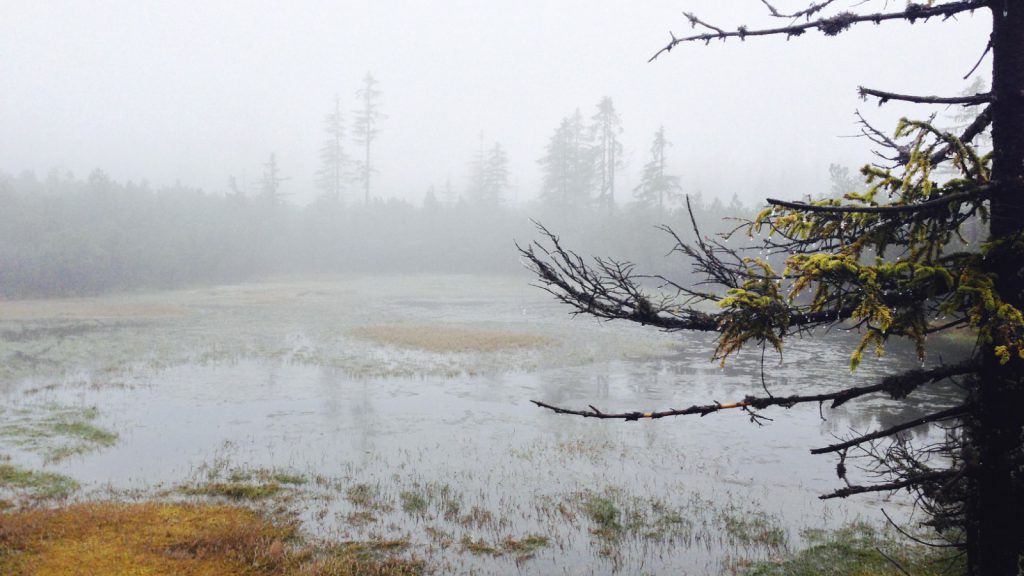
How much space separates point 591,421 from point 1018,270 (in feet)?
44.4

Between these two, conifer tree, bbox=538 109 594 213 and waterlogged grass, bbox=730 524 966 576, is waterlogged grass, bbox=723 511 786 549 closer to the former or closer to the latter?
waterlogged grass, bbox=730 524 966 576

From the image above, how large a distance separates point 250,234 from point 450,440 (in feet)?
193

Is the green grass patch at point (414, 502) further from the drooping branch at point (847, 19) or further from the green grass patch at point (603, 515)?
the drooping branch at point (847, 19)

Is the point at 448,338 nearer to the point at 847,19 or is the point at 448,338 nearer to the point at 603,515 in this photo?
the point at 603,515

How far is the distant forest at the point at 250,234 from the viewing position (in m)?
47.2

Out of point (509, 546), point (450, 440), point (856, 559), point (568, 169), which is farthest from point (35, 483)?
point (568, 169)

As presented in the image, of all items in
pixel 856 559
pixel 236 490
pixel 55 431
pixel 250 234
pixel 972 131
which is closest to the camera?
pixel 972 131

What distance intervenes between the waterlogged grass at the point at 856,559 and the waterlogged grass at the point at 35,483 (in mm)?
11203

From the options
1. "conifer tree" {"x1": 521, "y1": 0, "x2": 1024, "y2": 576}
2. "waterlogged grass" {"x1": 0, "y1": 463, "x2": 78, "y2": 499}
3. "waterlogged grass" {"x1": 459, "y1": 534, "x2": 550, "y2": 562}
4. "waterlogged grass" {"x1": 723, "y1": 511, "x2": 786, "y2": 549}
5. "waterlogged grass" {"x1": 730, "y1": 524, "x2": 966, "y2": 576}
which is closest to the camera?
"conifer tree" {"x1": 521, "y1": 0, "x2": 1024, "y2": 576}

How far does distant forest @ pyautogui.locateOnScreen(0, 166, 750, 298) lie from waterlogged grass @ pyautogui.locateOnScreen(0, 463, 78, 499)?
37.4 meters

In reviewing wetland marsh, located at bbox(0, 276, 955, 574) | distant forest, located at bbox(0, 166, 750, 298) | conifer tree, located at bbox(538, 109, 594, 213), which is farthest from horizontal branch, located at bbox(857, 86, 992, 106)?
conifer tree, located at bbox(538, 109, 594, 213)

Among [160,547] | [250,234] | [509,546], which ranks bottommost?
[509,546]

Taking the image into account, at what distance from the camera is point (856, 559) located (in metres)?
9.30

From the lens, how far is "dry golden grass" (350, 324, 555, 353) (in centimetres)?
2719
